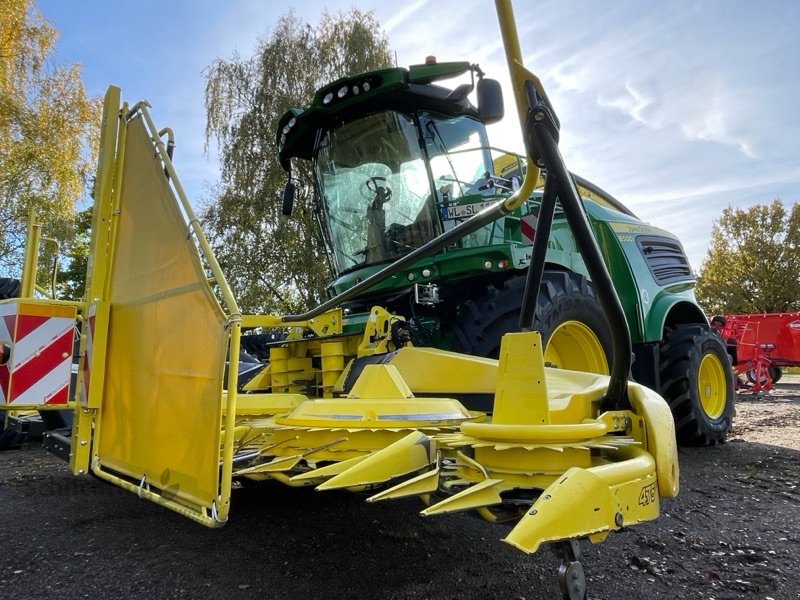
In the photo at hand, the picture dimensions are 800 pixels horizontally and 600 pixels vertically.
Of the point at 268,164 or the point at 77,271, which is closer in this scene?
the point at 268,164

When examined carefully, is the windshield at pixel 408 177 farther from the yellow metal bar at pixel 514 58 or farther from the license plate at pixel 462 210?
the yellow metal bar at pixel 514 58

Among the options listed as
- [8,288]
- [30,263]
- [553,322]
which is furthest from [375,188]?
[8,288]

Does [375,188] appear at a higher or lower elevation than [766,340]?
higher

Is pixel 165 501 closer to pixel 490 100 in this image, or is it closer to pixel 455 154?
pixel 490 100

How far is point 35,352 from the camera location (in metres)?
2.68

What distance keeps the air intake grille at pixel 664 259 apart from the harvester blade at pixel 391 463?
164 inches

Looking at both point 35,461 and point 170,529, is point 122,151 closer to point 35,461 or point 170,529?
point 170,529

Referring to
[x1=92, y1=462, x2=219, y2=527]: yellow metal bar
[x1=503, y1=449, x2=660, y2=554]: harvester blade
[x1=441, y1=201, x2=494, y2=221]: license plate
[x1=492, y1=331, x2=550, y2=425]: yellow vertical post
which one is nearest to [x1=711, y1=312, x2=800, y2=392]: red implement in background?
[x1=441, y1=201, x2=494, y2=221]: license plate

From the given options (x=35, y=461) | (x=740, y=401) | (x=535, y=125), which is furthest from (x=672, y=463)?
(x=740, y=401)

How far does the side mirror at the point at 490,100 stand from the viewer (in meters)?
3.18

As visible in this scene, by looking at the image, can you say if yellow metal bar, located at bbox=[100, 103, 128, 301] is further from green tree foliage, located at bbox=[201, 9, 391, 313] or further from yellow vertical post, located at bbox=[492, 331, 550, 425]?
green tree foliage, located at bbox=[201, 9, 391, 313]

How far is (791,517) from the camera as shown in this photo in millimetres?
3258

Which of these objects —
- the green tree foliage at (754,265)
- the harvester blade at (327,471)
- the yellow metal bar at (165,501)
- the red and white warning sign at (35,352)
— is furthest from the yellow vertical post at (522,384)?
the green tree foliage at (754,265)

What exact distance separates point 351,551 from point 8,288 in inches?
183
